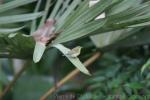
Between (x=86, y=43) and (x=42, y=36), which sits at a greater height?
(x=42, y=36)

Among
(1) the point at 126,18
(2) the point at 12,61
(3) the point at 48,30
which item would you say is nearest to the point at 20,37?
(3) the point at 48,30

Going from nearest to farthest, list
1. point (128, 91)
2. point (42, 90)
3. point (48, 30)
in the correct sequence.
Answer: point (48, 30), point (128, 91), point (42, 90)

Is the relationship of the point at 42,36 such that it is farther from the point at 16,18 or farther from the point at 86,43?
the point at 86,43

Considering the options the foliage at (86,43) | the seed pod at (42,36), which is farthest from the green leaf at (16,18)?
the seed pod at (42,36)

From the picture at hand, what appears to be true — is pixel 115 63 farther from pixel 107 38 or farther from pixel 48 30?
pixel 48 30

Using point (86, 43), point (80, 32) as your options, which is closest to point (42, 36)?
point (80, 32)

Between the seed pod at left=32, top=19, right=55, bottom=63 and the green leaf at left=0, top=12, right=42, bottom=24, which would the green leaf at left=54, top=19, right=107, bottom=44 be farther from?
the green leaf at left=0, top=12, right=42, bottom=24

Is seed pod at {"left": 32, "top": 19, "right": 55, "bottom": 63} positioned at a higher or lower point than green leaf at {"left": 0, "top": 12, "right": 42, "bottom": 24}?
higher

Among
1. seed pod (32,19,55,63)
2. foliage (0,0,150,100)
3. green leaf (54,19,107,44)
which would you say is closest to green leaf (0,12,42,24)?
foliage (0,0,150,100)

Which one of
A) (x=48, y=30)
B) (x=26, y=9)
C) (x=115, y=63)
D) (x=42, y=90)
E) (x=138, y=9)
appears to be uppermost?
(x=138, y=9)

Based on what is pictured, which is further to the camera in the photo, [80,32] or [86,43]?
[86,43]

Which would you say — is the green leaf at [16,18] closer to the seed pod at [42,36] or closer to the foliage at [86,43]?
the foliage at [86,43]
